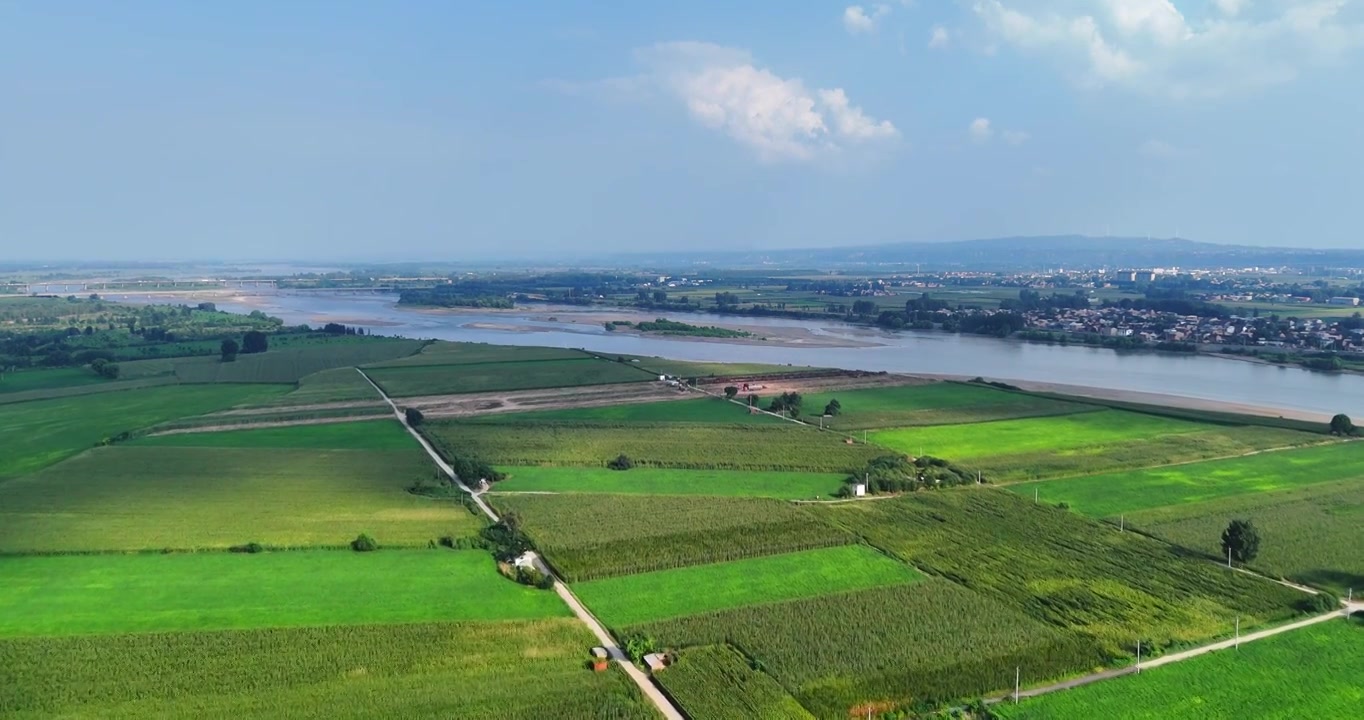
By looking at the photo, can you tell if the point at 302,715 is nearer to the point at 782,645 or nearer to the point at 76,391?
the point at 782,645

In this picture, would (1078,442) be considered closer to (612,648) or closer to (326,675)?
(612,648)

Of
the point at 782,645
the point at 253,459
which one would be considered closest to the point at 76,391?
the point at 253,459

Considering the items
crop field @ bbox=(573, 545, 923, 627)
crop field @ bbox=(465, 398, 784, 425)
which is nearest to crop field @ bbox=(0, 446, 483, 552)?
crop field @ bbox=(573, 545, 923, 627)

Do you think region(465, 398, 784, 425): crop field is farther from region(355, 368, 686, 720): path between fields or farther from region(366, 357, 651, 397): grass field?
region(355, 368, 686, 720): path between fields

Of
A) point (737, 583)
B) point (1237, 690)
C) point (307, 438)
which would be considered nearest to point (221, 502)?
point (307, 438)

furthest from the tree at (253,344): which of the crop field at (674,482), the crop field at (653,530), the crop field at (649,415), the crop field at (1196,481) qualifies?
the crop field at (1196,481)

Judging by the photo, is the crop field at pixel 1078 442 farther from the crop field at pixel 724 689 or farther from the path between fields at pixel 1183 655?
the crop field at pixel 724 689

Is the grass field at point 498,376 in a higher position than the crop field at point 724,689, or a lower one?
higher
